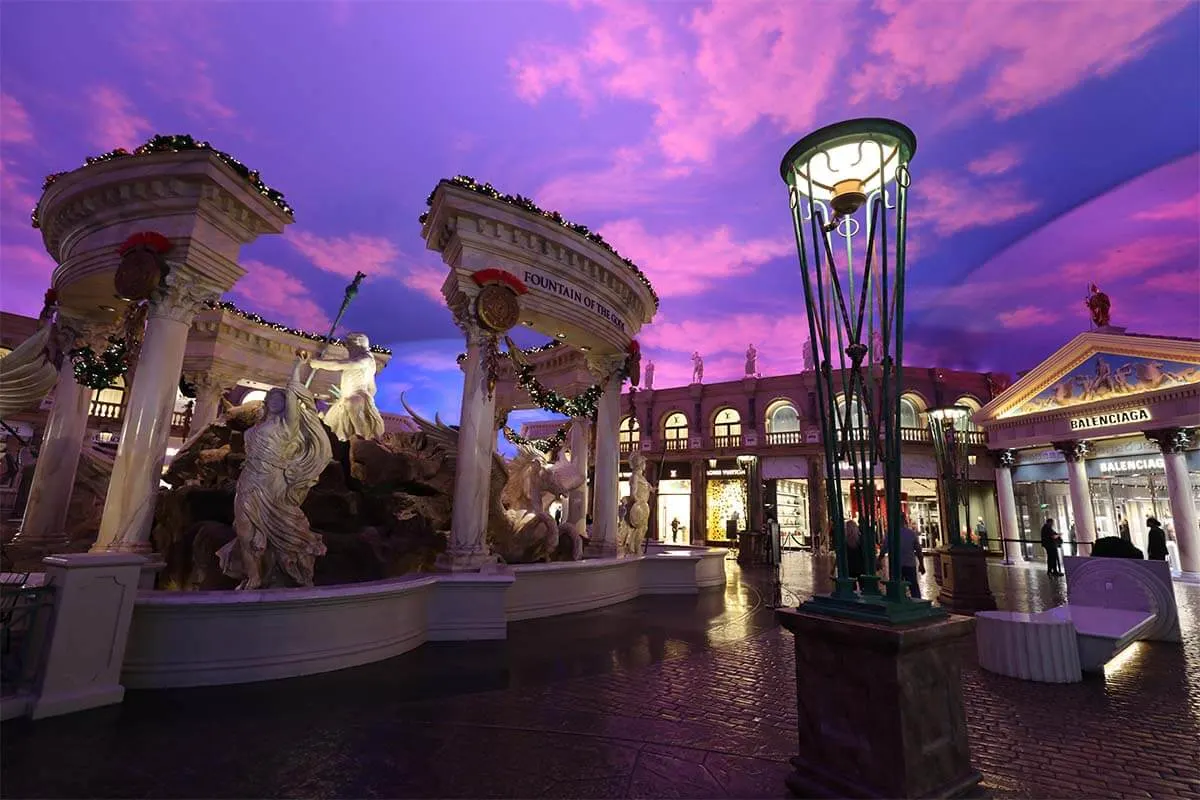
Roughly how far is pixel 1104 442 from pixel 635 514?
18288 mm

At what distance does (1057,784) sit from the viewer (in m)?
2.98

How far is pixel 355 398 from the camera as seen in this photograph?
30.2ft

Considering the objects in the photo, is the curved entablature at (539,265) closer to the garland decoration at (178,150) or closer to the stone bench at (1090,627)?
the garland decoration at (178,150)

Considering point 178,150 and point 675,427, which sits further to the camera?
point 675,427

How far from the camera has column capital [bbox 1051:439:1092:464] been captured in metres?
18.4

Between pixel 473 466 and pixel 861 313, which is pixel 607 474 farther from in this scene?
pixel 861 313

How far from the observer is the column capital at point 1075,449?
18.4 metres

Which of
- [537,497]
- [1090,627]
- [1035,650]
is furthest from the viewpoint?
[537,497]

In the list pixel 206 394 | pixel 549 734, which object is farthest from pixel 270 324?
pixel 549 734

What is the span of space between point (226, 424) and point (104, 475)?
9.36 feet

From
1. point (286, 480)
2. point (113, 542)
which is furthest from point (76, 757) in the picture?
point (113, 542)

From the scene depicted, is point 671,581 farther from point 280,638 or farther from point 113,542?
point 113,542

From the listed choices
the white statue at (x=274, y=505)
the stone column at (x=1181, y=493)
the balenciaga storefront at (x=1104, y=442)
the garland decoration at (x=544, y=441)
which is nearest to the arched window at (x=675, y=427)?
the balenciaga storefront at (x=1104, y=442)

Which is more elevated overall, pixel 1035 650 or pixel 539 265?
pixel 539 265
